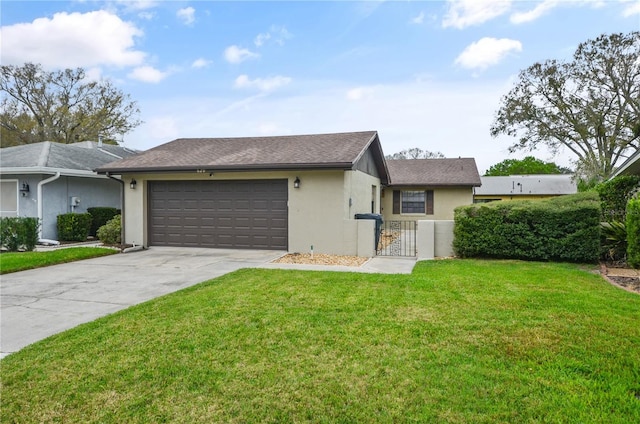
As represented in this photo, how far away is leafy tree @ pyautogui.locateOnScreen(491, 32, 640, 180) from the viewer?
22156mm

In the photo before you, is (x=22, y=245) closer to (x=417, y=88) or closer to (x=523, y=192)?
(x=417, y=88)

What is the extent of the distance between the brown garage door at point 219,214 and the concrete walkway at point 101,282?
0.54 m

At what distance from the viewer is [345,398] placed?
2963mm

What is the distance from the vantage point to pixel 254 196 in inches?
465

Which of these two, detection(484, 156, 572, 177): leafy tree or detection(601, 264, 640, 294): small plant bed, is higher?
detection(484, 156, 572, 177): leafy tree

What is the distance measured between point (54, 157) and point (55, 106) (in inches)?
823

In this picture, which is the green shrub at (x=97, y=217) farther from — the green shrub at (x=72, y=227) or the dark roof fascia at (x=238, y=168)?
the dark roof fascia at (x=238, y=168)

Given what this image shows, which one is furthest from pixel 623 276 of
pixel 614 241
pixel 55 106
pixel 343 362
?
pixel 55 106

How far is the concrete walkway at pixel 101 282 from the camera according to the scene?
495cm

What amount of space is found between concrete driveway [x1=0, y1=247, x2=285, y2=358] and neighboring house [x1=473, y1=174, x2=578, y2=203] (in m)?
26.5

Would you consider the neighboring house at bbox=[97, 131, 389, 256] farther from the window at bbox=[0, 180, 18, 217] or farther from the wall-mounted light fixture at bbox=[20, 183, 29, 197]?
the window at bbox=[0, 180, 18, 217]

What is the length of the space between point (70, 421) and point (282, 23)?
12.6 meters

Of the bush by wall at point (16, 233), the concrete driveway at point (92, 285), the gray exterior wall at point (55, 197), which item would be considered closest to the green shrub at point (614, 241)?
the concrete driveway at point (92, 285)

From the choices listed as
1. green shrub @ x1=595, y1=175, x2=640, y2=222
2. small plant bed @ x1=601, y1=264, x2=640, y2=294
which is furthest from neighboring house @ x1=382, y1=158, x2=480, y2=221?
small plant bed @ x1=601, y1=264, x2=640, y2=294
